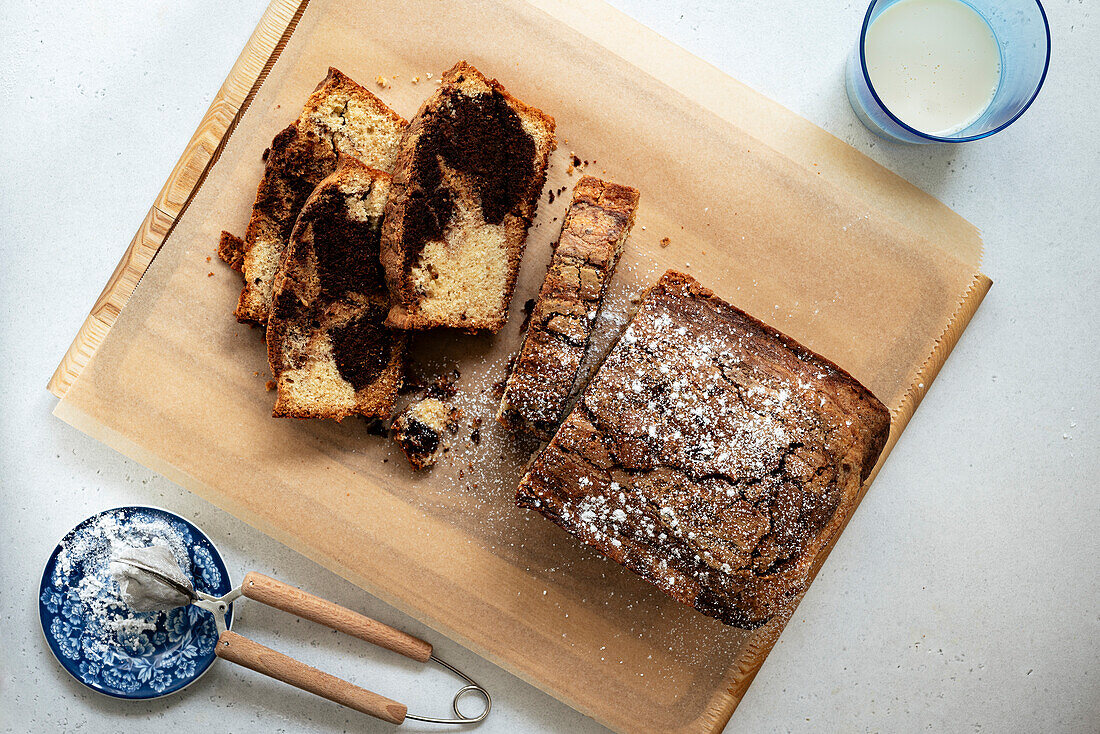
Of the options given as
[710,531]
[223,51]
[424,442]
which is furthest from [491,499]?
[223,51]

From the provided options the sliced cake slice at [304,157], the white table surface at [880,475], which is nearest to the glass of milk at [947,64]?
the white table surface at [880,475]

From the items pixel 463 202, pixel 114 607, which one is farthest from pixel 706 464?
pixel 114 607

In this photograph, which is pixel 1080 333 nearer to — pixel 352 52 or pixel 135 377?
pixel 352 52

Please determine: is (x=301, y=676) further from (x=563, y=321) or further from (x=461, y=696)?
(x=563, y=321)

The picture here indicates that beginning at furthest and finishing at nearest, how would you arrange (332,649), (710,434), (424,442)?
(332,649)
(424,442)
(710,434)

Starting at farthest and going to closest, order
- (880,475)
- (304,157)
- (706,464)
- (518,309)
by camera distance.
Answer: (880,475)
(518,309)
(304,157)
(706,464)

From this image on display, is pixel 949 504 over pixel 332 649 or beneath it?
over

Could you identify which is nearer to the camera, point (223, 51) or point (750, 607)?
point (750, 607)
